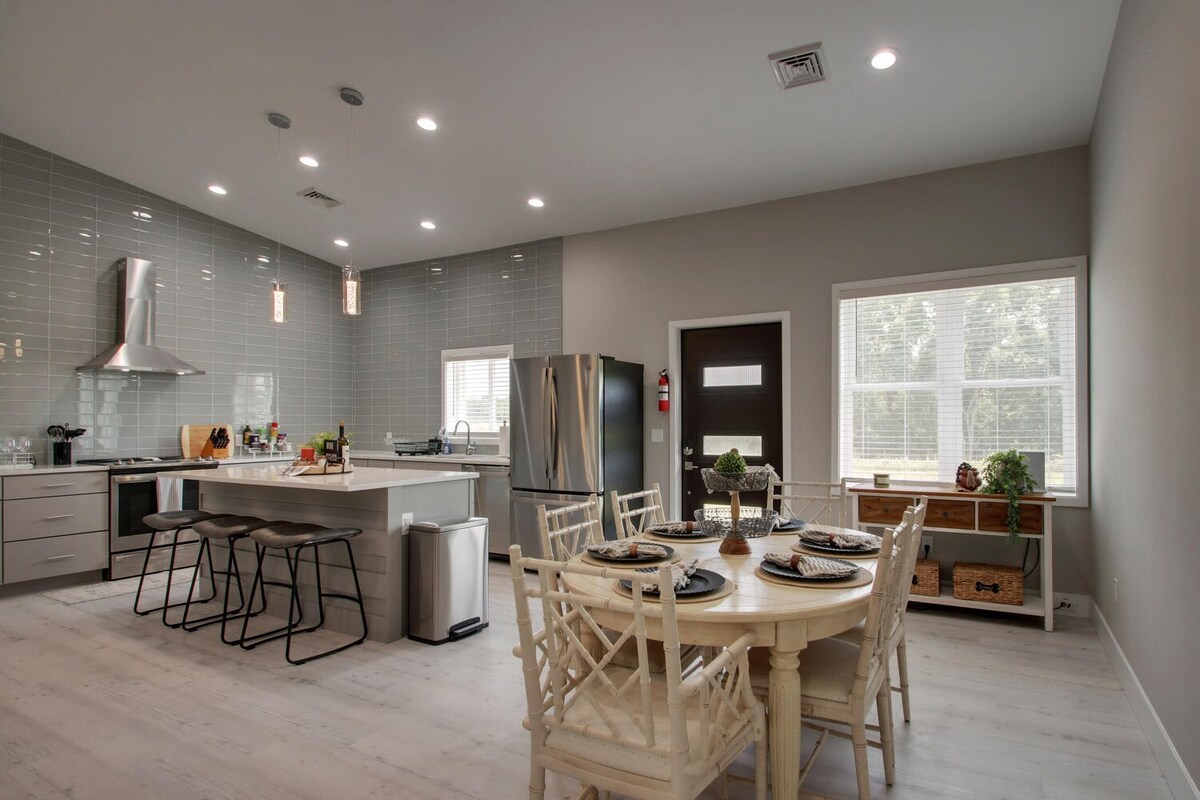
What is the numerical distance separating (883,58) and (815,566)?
260 centimetres

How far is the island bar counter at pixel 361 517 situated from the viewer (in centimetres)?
351

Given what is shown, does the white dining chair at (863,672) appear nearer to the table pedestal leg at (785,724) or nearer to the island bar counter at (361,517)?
the table pedestal leg at (785,724)

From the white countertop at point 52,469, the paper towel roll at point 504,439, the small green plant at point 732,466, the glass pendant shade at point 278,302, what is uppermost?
the glass pendant shade at point 278,302

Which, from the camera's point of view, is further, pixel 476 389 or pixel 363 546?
pixel 476 389

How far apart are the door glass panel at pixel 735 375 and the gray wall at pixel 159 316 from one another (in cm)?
445

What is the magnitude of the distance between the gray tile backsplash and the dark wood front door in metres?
1.42

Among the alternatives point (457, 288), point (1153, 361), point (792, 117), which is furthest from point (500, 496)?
point (1153, 361)

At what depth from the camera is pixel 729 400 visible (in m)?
5.07

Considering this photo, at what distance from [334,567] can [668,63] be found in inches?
133

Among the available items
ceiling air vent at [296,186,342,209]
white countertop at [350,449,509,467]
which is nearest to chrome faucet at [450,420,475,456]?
white countertop at [350,449,509,467]

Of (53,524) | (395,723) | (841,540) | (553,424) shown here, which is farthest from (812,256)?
(53,524)

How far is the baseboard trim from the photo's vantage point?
195cm

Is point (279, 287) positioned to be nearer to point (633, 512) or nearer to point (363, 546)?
point (363, 546)

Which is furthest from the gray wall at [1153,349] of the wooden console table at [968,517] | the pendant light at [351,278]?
the pendant light at [351,278]
